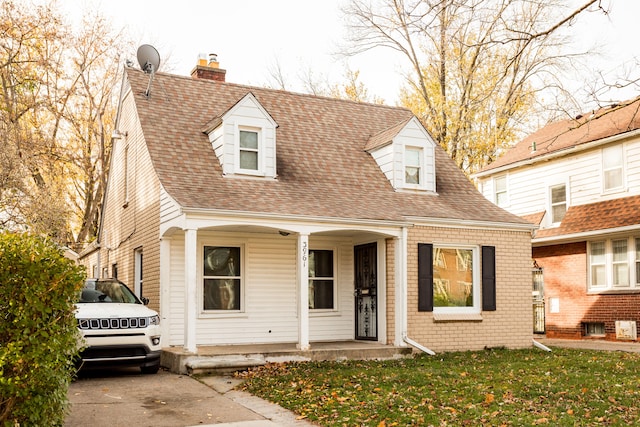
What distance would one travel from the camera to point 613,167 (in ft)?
68.6

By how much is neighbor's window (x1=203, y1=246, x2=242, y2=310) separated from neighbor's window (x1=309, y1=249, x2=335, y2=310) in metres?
1.82

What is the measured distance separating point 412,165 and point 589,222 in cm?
673

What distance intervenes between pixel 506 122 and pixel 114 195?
59.9 ft

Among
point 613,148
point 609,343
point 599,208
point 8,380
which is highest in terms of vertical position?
point 613,148

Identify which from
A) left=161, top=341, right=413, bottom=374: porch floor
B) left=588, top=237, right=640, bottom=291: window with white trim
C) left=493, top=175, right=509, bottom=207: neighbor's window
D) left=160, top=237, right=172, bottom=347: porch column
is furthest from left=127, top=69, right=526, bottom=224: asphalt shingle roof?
left=493, top=175, right=509, bottom=207: neighbor's window

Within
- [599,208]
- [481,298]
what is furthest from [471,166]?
[481,298]

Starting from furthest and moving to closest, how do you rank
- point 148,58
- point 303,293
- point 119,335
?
point 148,58 → point 303,293 → point 119,335

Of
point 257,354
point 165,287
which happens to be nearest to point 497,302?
point 257,354

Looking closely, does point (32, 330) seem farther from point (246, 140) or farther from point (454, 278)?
point (454, 278)

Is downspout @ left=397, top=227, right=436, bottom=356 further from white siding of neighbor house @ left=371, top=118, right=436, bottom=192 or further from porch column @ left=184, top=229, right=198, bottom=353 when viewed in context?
porch column @ left=184, top=229, right=198, bottom=353

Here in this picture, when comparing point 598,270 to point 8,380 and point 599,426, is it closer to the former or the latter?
point 599,426

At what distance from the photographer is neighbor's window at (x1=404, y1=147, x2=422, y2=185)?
17.3 metres

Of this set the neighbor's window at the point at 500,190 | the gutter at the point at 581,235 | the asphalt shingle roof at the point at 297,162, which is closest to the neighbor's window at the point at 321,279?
the asphalt shingle roof at the point at 297,162

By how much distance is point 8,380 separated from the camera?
6.27 metres
